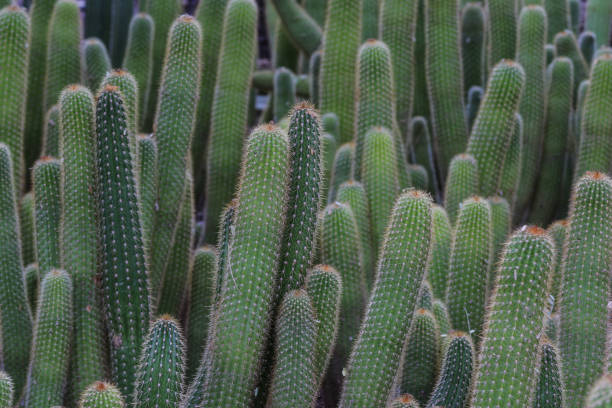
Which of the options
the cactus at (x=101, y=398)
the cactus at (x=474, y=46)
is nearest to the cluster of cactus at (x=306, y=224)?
the cactus at (x=101, y=398)

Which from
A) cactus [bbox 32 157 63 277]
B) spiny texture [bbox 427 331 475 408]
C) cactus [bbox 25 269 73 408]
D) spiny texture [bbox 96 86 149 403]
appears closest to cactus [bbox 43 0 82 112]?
cactus [bbox 32 157 63 277]

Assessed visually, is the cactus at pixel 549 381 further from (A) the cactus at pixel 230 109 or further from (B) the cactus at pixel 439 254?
(A) the cactus at pixel 230 109

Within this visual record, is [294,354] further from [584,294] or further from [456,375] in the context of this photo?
[584,294]

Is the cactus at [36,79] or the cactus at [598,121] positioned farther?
the cactus at [36,79]

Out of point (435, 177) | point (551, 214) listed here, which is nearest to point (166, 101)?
point (435, 177)

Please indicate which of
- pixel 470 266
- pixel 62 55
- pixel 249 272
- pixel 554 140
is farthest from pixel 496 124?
pixel 62 55

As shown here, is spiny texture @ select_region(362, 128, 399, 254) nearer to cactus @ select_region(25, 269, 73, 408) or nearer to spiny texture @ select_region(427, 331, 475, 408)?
spiny texture @ select_region(427, 331, 475, 408)
